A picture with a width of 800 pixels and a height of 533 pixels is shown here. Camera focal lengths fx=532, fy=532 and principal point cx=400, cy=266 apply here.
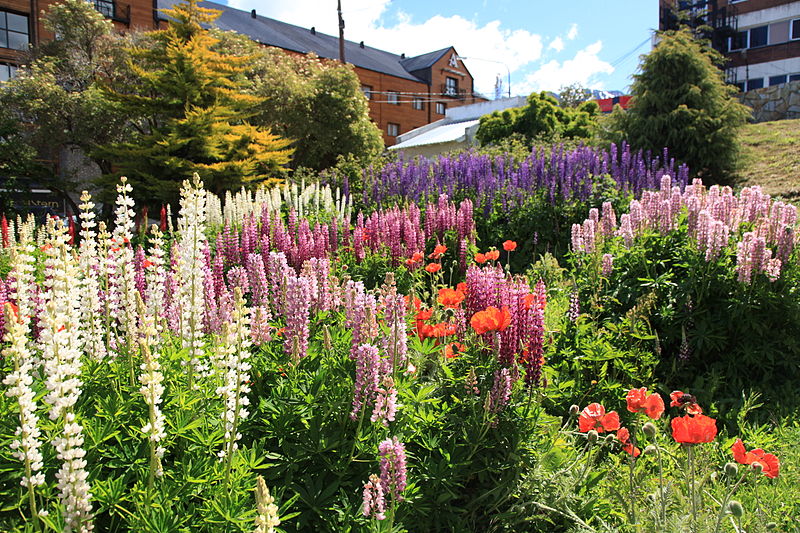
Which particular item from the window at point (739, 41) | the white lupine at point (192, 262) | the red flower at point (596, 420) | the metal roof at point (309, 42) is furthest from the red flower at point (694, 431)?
the window at point (739, 41)

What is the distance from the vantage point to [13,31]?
26.2 m

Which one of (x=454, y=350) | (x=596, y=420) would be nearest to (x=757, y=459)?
(x=596, y=420)

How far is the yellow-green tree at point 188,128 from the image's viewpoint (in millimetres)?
16358

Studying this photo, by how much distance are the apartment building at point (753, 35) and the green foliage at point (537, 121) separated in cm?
1576

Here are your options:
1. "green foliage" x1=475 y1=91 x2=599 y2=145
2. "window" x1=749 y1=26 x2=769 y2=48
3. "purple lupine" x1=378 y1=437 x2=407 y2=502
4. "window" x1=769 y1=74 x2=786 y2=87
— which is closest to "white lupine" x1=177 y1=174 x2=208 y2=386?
"purple lupine" x1=378 y1=437 x2=407 y2=502

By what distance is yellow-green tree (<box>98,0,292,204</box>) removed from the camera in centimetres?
1636

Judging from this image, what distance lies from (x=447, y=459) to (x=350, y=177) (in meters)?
13.5

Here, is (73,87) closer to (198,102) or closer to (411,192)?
(198,102)

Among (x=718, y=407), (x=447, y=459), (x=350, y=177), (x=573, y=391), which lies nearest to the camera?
(x=447, y=459)

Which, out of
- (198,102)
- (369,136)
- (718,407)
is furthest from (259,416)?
(369,136)

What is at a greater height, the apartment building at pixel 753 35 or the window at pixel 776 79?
the apartment building at pixel 753 35

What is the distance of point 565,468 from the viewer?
2811mm

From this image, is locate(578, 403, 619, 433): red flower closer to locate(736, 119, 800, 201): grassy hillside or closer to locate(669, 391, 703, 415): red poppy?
locate(669, 391, 703, 415): red poppy

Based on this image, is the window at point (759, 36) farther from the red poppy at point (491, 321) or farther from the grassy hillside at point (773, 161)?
the red poppy at point (491, 321)
